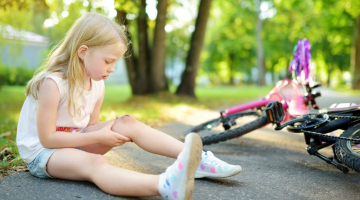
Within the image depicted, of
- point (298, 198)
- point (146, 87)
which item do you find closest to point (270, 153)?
point (298, 198)

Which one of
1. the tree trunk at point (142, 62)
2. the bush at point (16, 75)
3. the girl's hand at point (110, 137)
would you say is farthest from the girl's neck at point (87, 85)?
the bush at point (16, 75)

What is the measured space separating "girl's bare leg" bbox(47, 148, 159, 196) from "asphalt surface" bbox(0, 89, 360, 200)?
0.08 metres

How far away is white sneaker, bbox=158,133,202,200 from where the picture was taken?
1.94 m

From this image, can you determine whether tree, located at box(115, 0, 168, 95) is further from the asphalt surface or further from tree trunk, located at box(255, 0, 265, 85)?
tree trunk, located at box(255, 0, 265, 85)

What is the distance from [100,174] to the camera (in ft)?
7.24

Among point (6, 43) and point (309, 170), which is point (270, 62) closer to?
point (6, 43)

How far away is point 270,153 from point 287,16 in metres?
31.9

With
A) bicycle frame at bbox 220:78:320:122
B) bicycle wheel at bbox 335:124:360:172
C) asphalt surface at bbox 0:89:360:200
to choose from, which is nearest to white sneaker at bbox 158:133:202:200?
asphalt surface at bbox 0:89:360:200

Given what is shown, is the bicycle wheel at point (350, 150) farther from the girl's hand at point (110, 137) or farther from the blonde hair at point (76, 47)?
the blonde hair at point (76, 47)

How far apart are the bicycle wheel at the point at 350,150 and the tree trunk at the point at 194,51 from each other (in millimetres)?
9753

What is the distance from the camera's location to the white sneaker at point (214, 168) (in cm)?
250

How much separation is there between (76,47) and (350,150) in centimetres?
203

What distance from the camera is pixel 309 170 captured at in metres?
3.08

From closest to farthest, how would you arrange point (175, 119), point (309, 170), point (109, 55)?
point (109, 55) → point (309, 170) → point (175, 119)
